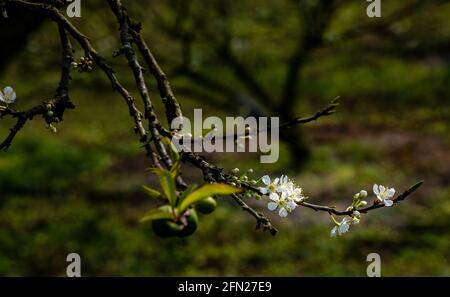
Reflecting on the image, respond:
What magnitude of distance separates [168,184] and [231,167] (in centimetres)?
865

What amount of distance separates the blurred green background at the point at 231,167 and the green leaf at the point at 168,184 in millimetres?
4508

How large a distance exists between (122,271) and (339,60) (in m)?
9.48

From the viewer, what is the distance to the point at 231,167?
10016 mm

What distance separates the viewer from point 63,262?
758cm

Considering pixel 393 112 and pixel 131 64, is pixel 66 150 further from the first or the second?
pixel 131 64

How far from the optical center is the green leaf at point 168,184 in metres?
1.35

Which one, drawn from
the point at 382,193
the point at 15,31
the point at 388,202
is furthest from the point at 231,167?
the point at 388,202

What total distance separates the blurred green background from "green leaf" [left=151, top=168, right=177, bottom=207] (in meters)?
4.51

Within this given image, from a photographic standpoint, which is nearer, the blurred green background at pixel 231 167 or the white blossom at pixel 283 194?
the white blossom at pixel 283 194
